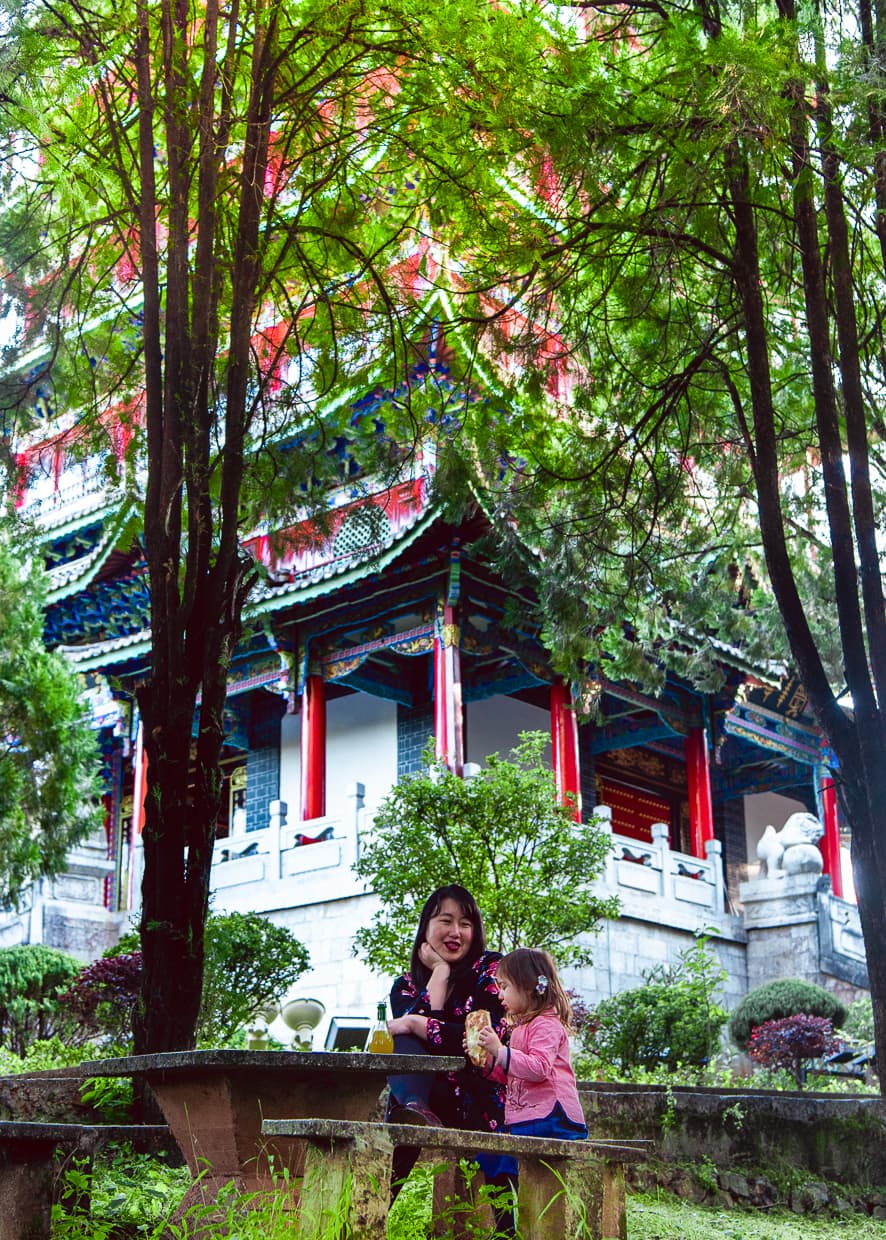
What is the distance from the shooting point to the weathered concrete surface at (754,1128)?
7.07m

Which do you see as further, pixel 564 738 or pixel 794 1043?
pixel 564 738

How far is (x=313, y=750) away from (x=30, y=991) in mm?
4025

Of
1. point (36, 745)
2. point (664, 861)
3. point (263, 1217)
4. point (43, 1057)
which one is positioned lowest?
point (263, 1217)

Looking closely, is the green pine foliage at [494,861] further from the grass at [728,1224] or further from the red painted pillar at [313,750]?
the red painted pillar at [313,750]

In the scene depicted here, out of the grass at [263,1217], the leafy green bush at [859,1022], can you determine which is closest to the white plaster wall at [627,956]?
the leafy green bush at [859,1022]

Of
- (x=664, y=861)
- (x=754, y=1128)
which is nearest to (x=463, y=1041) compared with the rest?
(x=754, y=1128)

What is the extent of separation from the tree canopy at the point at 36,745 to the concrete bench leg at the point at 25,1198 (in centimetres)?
868

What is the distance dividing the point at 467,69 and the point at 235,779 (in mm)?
13861

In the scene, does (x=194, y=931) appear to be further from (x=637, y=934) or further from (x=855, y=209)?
(x=637, y=934)

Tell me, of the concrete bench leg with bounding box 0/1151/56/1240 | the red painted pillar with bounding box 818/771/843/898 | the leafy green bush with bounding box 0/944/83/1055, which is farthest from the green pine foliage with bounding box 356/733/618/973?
the red painted pillar with bounding box 818/771/843/898

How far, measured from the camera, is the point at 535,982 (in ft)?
13.1

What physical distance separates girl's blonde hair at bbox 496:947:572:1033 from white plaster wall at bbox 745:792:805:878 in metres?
18.0

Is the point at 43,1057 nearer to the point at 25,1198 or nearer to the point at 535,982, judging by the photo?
the point at 25,1198

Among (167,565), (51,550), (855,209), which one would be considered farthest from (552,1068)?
(51,550)
